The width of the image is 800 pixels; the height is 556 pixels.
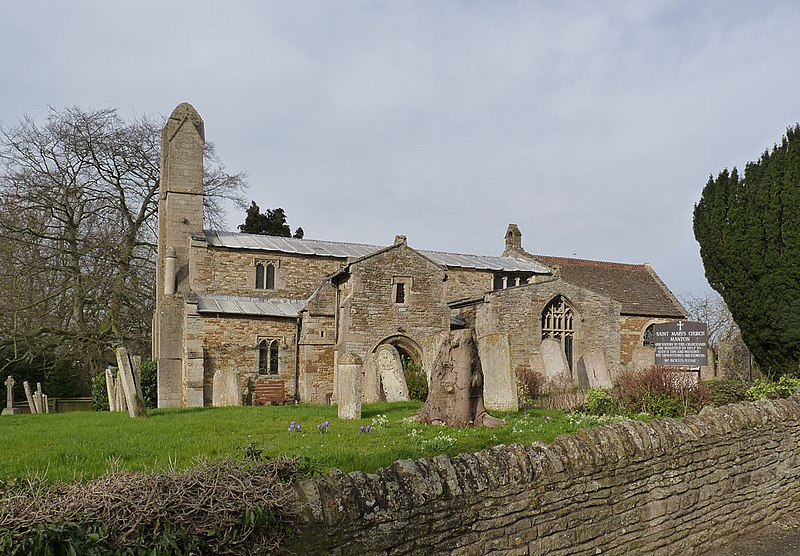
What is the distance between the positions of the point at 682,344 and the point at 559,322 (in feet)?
43.9

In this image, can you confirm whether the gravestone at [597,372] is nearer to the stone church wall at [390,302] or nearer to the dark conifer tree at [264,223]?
the stone church wall at [390,302]

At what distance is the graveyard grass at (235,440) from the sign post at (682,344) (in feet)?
13.9

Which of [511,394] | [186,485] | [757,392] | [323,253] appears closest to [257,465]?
[186,485]

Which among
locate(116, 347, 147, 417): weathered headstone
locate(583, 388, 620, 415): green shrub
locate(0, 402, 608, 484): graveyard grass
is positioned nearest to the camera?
locate(0, 402, 608, 484): graveyard grass

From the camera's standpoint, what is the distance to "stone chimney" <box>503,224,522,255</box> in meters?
37.5

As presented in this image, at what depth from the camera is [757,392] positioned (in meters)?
13.4

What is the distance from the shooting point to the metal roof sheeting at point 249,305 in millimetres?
24359

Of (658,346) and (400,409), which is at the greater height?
(658,346)

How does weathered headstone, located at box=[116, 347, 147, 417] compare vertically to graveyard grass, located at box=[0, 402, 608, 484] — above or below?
above

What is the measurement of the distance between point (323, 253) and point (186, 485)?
2566 cm

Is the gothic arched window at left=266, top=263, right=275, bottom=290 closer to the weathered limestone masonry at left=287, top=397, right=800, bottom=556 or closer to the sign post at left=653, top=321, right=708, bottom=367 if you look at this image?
the sign post at left=653, top=321, right=708, bottom=367

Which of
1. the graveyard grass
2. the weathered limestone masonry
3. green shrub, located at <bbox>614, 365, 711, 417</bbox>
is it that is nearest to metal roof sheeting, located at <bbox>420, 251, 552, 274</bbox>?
green shrub, located at <bbox>614, 365, 711, 417</bbox>

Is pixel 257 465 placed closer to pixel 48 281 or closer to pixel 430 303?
pixel 430 303

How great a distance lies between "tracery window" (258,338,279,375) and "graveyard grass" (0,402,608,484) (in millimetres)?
11798
